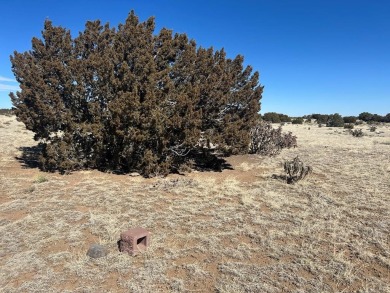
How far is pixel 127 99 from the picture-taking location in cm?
1162

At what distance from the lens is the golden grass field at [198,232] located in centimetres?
542

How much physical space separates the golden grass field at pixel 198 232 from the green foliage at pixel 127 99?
129cm

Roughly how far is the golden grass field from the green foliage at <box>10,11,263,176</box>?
4.24 ft

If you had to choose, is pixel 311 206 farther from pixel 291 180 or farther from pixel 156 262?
pixel 156 262

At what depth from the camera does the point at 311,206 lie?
9.22 metres

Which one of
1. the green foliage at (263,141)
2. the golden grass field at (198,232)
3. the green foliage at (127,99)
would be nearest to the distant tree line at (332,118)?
the green foliage at (263,141)

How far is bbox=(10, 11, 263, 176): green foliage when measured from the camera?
40.1 feet

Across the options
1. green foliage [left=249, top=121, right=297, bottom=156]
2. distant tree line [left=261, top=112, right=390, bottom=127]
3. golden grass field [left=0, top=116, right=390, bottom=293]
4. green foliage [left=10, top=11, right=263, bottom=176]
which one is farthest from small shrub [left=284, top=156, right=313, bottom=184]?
distant tree line [left=261, top=112, right=390, bottom=127]

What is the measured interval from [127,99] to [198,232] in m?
6.21

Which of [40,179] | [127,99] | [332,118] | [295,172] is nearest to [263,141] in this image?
[295,172]

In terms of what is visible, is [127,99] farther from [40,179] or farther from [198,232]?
[198,232]

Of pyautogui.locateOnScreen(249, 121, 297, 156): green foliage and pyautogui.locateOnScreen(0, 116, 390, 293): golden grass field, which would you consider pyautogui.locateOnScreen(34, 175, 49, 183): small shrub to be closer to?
pyautogui.locateOnScreen(0, 116, 390, 293): golden grass field

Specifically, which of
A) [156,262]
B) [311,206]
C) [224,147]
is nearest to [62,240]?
[156,262]

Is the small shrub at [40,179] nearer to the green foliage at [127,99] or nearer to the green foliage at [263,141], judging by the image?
the green foliage at [127,99]
